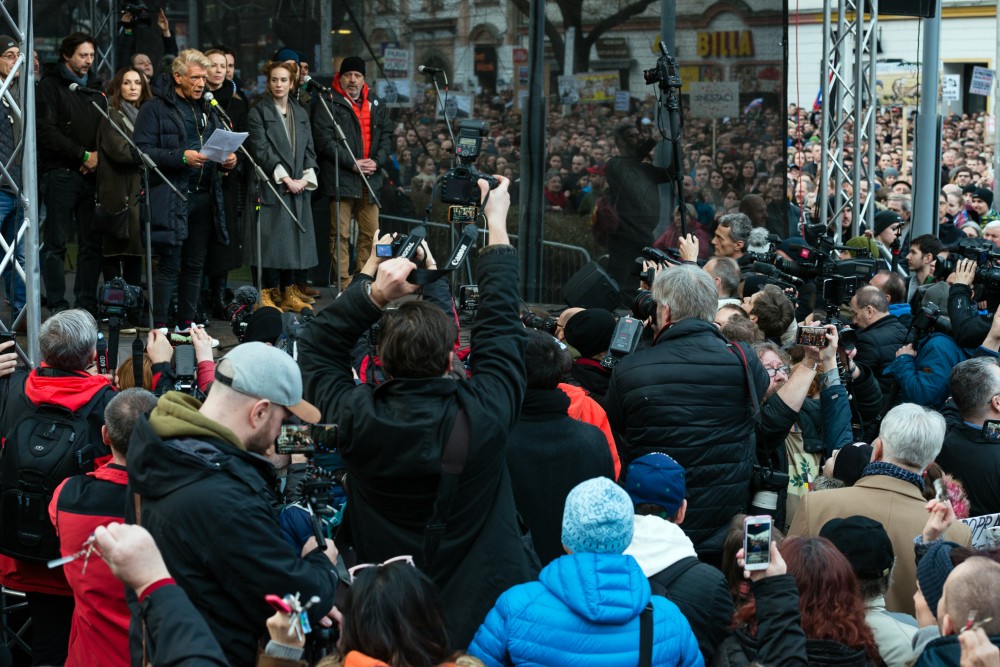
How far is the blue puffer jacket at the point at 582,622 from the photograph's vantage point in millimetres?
3012

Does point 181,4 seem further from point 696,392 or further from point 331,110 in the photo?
point 696,392

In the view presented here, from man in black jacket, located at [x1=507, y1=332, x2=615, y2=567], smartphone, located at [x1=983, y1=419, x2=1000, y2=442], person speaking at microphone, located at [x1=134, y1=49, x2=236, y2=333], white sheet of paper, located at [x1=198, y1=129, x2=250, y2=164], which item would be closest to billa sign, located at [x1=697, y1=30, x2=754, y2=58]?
person speaking at microphone, located at [x1=134, y1=49, x2=236, y2=333]

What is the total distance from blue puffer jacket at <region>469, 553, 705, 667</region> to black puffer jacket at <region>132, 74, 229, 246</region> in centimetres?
579

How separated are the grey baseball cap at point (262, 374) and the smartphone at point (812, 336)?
8.92 feet

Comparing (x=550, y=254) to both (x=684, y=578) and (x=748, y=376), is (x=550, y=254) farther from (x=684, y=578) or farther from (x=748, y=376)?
(x=684, y=578)

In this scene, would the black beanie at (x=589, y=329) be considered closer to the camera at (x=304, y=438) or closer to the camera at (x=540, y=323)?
the camera at (x=540, y=323)

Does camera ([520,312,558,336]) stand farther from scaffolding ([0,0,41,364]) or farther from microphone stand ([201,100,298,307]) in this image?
microphone stand ([201,100,298,307])

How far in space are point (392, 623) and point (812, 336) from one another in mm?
2947

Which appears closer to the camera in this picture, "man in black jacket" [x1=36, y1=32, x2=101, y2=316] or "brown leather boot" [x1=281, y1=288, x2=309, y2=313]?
"man in black jacket" [x1=36, y1=32, x2=101, y2=316]

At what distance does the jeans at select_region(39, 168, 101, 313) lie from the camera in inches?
340

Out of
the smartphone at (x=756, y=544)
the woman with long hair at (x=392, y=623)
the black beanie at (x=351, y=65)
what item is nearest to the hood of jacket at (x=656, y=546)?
the smartphone at (x=756, y=544)

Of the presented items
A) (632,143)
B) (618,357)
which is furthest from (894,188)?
(618,357)

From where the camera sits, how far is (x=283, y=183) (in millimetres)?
9336

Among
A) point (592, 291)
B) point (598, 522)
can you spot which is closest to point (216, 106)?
point (592, 291)
